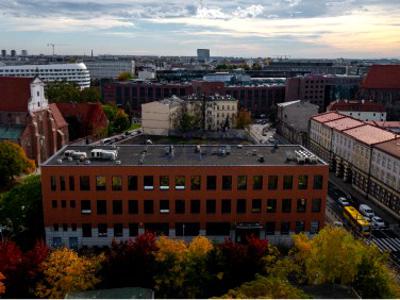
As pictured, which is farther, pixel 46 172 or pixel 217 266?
pixel 46 172

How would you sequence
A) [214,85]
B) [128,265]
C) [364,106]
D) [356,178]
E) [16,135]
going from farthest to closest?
[214,85] < [364,106] < [16,135] < [356,178] < [128,265]

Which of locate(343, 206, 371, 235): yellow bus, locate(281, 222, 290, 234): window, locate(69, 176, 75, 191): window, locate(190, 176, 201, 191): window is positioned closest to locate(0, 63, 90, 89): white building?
locate(69, 176, 75, 191): window

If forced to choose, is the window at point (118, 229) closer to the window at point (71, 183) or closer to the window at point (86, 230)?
the window at point (86, 230)

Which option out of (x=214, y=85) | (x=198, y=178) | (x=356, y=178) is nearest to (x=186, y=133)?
(x=214, y=85)

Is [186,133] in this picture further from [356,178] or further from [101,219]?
[101,219]

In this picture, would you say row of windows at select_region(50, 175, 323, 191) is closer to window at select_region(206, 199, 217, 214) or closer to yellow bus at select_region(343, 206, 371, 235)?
window at select_region(206, 199, 217, 214)

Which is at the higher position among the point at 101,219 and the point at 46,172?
the point at 46,172

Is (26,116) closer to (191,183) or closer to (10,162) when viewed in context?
(10,162)
